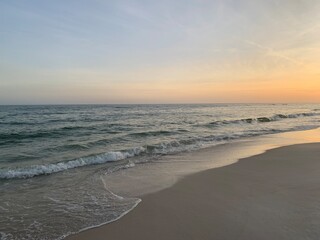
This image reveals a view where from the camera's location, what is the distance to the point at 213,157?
34.4 feet

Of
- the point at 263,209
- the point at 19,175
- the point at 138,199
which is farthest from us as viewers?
the point at 19,175

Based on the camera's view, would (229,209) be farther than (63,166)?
No

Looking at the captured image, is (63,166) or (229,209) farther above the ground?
(229,209)

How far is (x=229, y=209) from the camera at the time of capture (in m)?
4.95

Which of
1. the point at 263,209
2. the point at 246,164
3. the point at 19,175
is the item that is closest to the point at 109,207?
the point at 263,209

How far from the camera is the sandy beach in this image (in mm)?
4051

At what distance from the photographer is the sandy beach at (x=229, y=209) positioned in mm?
4051

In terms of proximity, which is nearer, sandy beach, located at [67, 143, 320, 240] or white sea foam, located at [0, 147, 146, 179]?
sandy beach, located at [67, 143, 320, 240]

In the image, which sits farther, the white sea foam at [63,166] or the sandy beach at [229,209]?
the white sea foam at [63,166]

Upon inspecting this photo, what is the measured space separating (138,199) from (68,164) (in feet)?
14.1

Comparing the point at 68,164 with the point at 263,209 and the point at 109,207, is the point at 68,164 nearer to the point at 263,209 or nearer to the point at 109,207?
the point at 109,207

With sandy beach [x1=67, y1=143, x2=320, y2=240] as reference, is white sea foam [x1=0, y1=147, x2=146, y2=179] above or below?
below

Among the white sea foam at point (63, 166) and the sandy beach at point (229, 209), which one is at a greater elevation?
the sandy beach at point (229, 209)

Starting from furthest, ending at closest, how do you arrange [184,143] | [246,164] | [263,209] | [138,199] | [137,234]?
[184,143]
[246,164]
[138,199]
[263,209]
[137,234]
